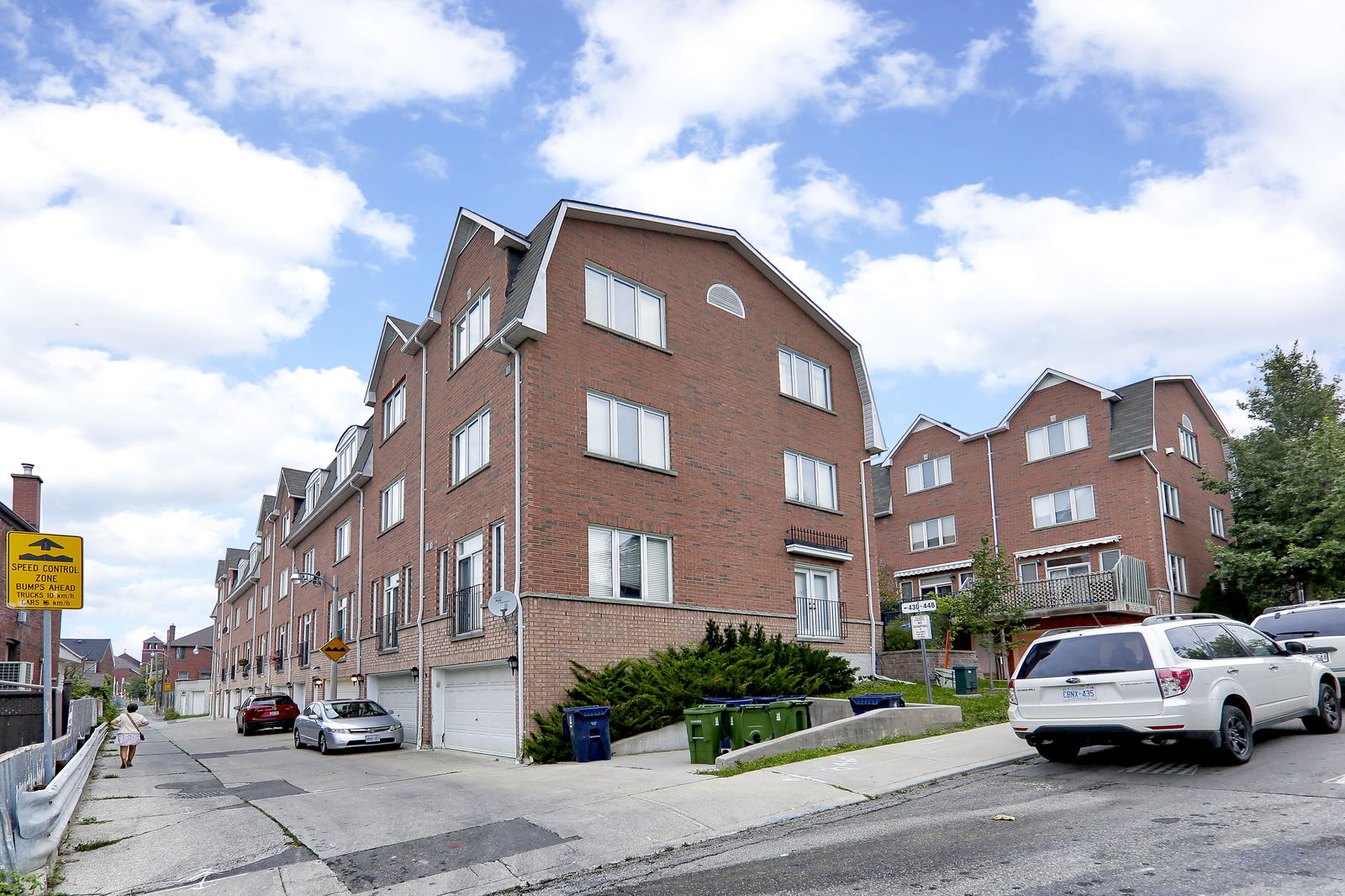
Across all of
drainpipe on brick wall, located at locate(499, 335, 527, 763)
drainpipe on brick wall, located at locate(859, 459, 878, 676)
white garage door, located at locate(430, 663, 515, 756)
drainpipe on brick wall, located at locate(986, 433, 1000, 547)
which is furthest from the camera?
drainpipe on brick wall, located at locate(986, 433, 1000, 547)

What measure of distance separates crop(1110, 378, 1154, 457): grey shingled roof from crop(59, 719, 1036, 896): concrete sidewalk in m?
18.9

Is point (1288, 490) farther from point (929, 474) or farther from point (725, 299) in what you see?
point (725, 299)

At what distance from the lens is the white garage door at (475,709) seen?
17281mm

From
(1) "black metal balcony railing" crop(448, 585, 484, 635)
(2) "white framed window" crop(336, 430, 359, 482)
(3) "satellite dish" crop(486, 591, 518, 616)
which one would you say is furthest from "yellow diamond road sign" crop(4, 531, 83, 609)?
(2) "white framed window" crop(336, 430, 359, 482)

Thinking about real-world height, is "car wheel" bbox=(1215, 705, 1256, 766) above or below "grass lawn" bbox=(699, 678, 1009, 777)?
above

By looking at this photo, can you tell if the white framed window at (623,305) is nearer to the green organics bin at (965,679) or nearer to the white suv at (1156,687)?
the green organics bin at (965,679)

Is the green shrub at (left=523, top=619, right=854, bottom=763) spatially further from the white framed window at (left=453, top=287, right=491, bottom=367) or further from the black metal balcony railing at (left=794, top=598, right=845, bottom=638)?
the white framed window at (left=453, top=287, right=491, bottom=367)

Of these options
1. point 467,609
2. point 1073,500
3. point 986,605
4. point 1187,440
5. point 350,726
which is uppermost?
point 1187,440

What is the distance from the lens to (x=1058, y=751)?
11.0 m

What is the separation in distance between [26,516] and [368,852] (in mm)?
32602

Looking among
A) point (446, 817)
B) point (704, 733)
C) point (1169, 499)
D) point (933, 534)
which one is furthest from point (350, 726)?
point (1169, 499)

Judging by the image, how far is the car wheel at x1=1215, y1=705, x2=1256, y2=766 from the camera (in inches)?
376

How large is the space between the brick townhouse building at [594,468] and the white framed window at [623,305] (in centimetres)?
5

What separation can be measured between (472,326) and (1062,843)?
1637 cm
